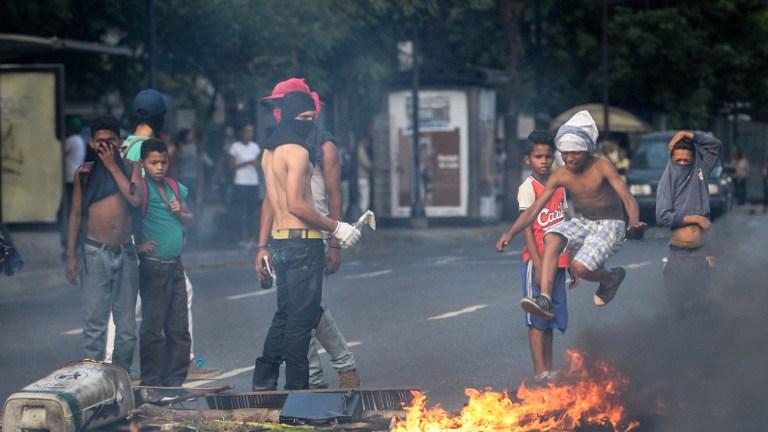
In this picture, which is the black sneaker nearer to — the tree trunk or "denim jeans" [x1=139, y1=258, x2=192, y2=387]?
"denim jeans" [x1=139, y1=258, x2=192, y2=387]

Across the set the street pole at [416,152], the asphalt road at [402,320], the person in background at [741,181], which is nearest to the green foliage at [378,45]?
the street pole at [416,152]

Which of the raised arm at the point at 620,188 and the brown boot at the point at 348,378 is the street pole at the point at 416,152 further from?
the brown boot at the point at 348,378

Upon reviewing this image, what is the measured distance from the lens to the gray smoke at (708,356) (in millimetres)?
6824

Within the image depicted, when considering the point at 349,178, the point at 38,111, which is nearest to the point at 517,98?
the point at 349,178

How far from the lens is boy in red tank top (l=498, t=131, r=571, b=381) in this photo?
8.67m

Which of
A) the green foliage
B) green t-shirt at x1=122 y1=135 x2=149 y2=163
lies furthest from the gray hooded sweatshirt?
the green foliage

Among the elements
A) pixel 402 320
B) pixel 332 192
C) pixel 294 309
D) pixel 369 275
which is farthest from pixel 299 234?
pixel 369 275

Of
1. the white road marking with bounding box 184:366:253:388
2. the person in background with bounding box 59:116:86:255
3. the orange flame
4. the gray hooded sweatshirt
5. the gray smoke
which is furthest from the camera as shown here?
the person in background with bounding box 59:116:86:255

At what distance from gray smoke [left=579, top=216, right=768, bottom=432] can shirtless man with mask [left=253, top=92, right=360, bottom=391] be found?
56.9 inches

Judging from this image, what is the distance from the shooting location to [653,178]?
88.0 feet

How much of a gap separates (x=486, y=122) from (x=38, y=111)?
12.1 m

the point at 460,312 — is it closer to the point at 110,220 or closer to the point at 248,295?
the point at 248,295

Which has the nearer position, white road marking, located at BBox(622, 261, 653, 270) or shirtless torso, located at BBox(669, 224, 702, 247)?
shirtless torso, located at BBox(669, 224, 702, 247)

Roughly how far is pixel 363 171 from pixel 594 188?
20271 mm
